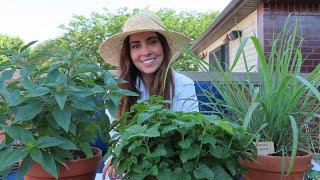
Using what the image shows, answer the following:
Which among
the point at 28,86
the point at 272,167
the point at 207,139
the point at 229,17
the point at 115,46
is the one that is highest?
the point at 229,17

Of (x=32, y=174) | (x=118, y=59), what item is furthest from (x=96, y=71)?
(x=118, y=59)

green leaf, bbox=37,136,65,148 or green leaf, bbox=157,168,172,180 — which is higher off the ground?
green leaf, bbox=37,136,65,148

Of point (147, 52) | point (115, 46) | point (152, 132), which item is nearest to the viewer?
point (152, 132)

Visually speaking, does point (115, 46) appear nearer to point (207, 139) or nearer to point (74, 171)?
point (74, 171)

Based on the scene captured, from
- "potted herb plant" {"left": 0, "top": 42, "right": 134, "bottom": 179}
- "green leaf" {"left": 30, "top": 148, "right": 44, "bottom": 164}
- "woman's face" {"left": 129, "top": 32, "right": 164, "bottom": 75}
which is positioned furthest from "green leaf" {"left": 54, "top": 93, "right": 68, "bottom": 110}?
"woman's face" {"left": 129, "top": 32, "right": 164, "bottom": 75}

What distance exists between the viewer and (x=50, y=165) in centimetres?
80

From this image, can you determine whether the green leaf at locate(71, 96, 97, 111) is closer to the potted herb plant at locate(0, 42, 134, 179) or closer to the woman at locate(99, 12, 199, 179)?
the potted herb plant at locate(0, 42, 134, 179)

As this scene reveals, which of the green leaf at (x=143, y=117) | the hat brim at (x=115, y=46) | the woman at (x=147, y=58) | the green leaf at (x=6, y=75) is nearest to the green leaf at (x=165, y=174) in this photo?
the green leaf at (x=143, y=117)

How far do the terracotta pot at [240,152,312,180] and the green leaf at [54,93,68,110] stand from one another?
0.43 meters

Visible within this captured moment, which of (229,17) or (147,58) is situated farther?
(229,17)

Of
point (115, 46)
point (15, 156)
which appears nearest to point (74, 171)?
point (15, 156)

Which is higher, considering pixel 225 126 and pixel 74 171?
pixel 225 126

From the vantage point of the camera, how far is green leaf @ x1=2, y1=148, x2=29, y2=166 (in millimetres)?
777

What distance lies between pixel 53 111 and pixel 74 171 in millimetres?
166
